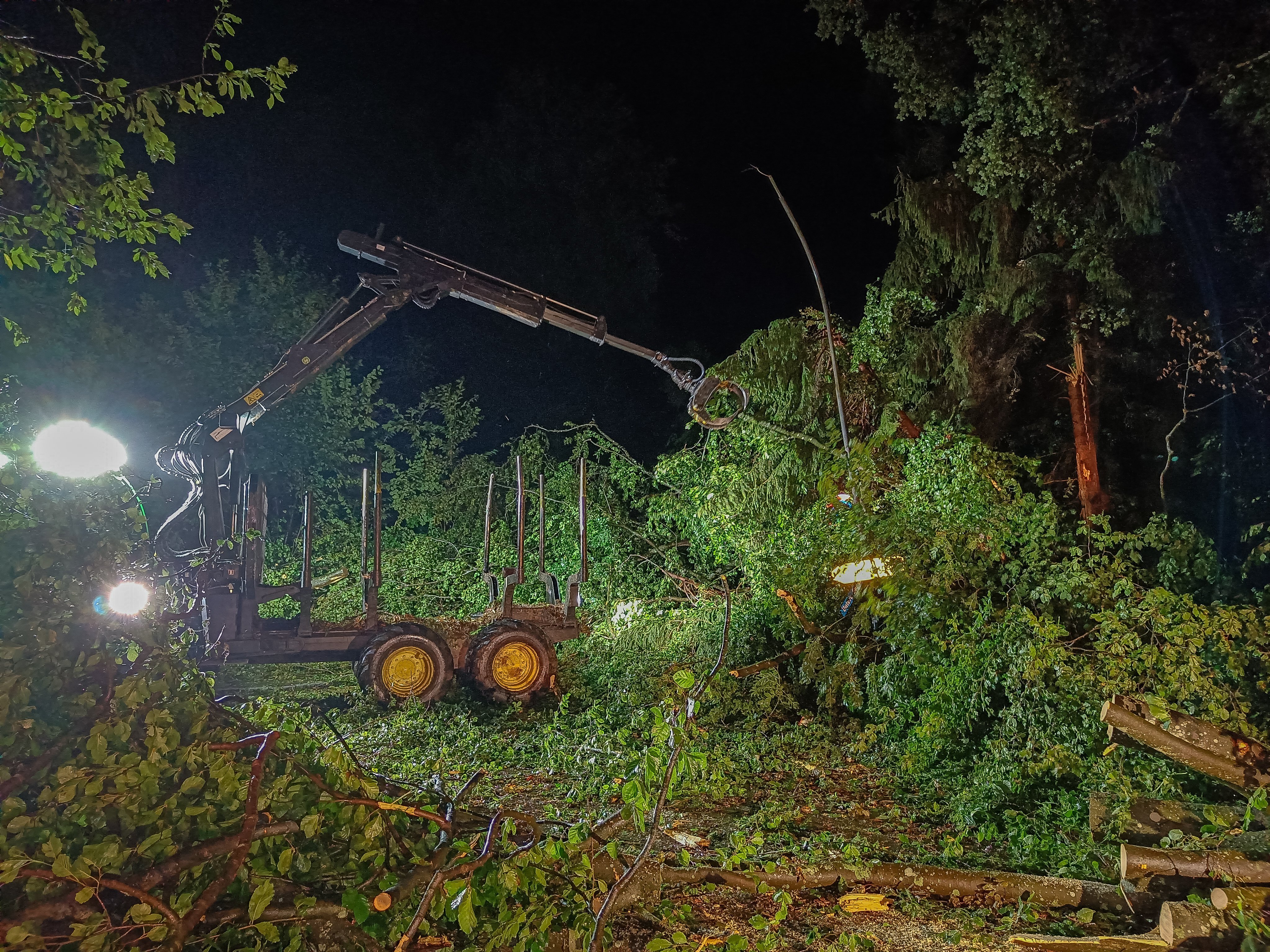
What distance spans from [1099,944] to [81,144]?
624 centimetres

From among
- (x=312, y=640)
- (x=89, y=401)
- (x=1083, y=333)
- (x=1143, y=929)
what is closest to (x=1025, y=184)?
(x=1083, y=333)

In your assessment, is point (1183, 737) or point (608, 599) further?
point (608, 599)

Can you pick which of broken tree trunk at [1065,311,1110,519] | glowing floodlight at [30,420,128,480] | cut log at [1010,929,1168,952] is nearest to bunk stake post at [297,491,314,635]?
glowing floodlight at [30,420,128,480]

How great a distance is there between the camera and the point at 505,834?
297cm

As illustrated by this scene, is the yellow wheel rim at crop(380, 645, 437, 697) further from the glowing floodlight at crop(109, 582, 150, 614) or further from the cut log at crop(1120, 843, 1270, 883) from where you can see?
the cut log at crop(1120, 843, 1270, 883)

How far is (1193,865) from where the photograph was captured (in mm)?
3863

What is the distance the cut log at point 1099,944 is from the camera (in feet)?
11.3

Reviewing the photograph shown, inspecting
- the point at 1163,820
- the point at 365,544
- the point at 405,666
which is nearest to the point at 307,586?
the point at 365,544

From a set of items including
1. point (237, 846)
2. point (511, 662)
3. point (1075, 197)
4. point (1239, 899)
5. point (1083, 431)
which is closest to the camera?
point (237, 846)

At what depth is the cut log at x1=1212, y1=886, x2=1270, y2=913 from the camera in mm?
3363

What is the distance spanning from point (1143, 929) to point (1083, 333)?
898 cm

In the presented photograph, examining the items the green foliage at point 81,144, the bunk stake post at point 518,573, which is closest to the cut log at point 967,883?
the green foliage at point 81,144

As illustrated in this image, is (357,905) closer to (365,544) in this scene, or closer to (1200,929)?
(1200,929)

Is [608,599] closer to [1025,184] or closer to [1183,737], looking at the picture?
[1025,184]
